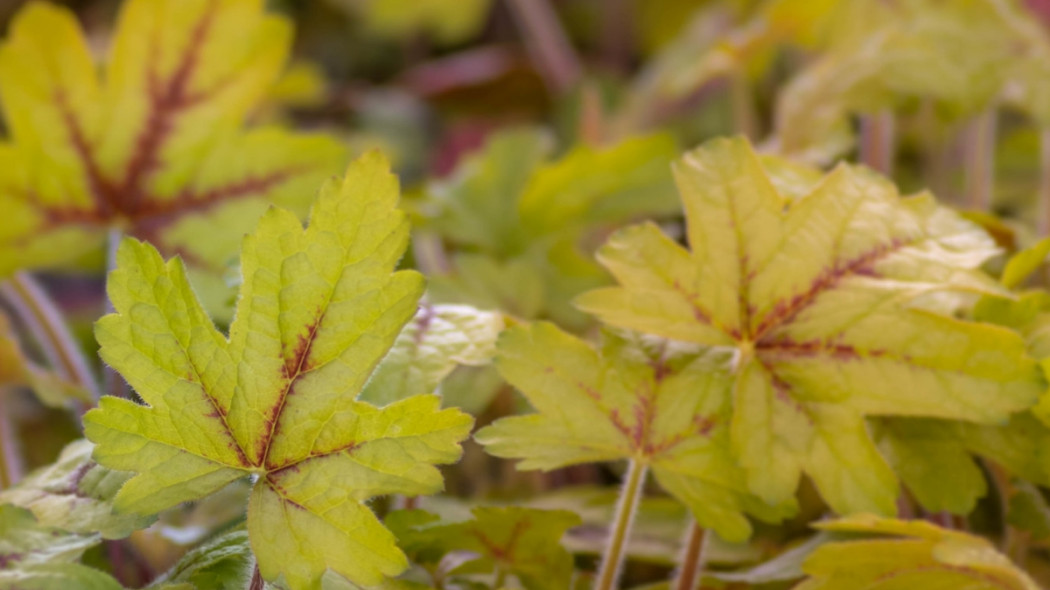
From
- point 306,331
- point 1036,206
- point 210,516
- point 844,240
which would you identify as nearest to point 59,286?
point 210,516

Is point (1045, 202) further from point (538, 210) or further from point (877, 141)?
point (538, 210)

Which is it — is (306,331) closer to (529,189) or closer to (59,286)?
(529,189)

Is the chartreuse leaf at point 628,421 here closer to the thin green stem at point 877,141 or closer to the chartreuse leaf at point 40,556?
the chartreuse leaf at point 40,556

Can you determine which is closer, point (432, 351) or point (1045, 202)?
point (432, 351)

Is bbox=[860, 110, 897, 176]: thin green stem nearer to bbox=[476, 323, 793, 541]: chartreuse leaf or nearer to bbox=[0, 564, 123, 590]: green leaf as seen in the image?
bbox=[476, 323, 793, 541]: chartreuse leaf

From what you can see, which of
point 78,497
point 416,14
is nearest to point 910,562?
point 78,497

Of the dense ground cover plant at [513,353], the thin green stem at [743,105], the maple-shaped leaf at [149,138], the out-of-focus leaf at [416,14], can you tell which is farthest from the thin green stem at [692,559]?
the out-of-focus leaf at [416,14]
